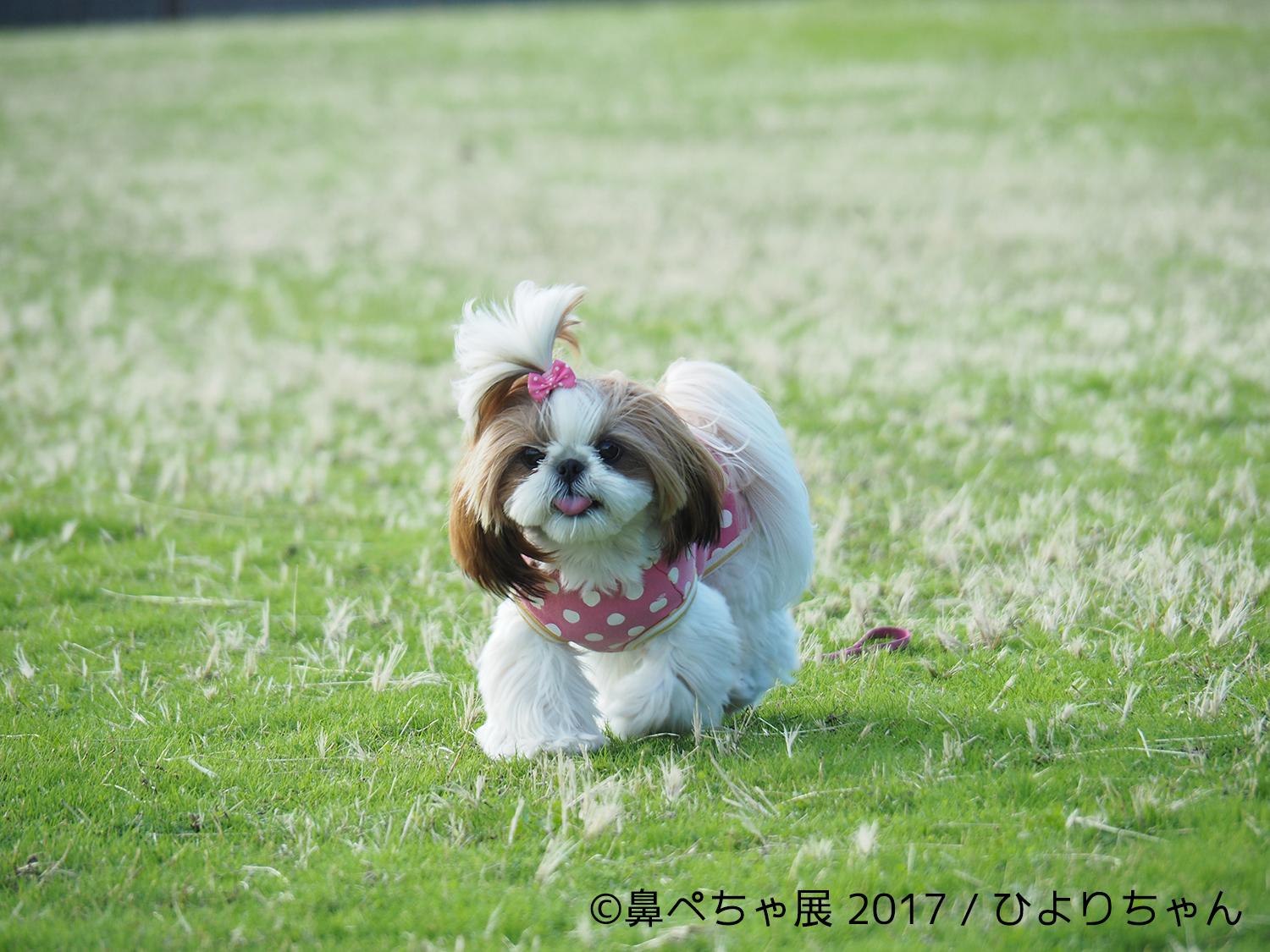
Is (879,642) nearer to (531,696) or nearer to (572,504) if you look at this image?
(531,696)

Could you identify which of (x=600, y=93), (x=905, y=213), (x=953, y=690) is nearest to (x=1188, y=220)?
(x=905, y=213)

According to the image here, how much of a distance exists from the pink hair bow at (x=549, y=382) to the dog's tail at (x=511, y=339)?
0.08 m

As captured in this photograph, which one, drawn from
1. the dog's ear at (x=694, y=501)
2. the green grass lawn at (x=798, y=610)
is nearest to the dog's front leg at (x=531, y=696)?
the green grass lawn at (x=798, y=610)

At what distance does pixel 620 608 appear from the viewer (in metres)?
4.45

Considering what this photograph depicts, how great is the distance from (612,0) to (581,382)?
54696 mm

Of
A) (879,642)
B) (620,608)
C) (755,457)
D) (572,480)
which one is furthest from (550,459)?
(879,642)

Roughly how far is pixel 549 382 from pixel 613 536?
640 millimetres

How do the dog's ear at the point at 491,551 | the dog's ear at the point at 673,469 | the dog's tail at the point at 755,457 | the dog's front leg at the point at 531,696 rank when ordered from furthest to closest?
the dog's tail at the point at 755,457 → the dog's front leg at the point at 531,696 → the dog's ear at the point at 491,551 → the dog's ear at the point at 673,469

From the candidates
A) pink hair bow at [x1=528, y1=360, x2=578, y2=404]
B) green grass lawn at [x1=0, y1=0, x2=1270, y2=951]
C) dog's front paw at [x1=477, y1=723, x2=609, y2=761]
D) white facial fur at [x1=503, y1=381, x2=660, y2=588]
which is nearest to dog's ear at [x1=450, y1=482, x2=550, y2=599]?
white facial fur at [x1=503, y1=381, x2=660, y2=588]

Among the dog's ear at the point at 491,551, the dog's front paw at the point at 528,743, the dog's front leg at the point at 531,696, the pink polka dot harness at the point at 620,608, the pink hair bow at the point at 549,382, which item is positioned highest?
the pink hair bow at the point at 549,382

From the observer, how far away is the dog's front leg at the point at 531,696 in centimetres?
457

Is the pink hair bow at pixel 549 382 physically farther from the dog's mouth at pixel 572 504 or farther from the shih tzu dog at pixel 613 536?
the dog's mouth at pixel 572 504

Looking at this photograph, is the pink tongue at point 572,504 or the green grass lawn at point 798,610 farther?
the pink tongue at point 572,504

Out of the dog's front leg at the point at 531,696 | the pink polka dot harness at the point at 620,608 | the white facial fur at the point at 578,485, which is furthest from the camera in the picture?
the dog's front leg at the point at 531,696
